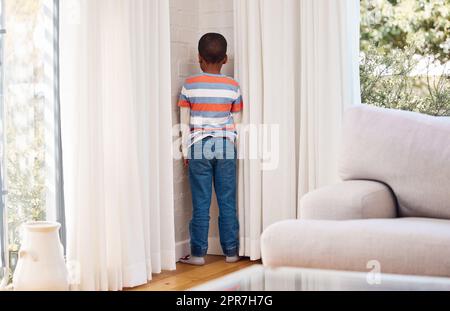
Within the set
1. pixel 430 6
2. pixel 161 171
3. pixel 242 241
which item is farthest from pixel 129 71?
pixel 430 6

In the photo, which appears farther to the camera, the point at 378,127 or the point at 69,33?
the point at 69,33

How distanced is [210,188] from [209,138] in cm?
30

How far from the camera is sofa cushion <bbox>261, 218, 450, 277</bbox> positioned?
224 centimetres

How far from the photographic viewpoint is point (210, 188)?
442 centimetres

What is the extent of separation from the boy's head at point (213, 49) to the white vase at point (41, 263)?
1694 millimetres

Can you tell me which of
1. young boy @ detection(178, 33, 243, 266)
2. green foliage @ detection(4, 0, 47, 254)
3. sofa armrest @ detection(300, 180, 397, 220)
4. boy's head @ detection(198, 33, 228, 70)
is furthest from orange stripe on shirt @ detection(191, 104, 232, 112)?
sofa armrest @ detection(300, 180, 397, 220)

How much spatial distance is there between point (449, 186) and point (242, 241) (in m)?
1.99

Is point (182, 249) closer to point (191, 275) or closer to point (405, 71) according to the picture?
point (191, 275)

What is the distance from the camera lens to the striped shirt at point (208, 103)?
432 centimetres

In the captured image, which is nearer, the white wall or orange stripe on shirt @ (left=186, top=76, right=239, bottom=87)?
orange stripe on shirt @ (left=186, top=76, right=239, bottom=87)

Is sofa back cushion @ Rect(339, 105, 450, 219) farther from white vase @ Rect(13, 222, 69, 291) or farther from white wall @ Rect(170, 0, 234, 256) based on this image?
white wall @ Rect(170, 0, 234, 256)

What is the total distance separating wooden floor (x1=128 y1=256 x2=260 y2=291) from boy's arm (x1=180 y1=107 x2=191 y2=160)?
0.66 metres

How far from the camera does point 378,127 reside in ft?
9.56
